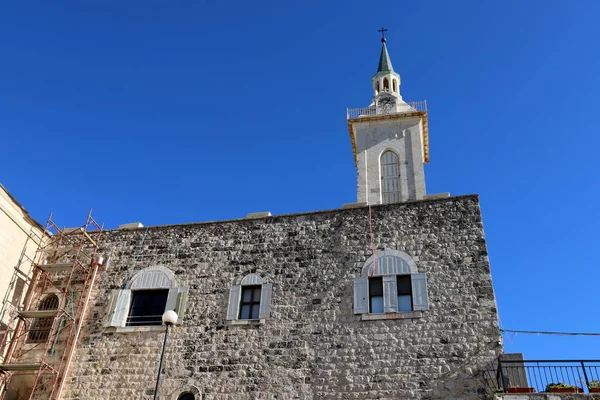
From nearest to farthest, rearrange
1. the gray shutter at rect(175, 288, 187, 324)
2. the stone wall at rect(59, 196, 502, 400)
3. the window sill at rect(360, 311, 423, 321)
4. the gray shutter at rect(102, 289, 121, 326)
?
the stone wall at rect(59, 196, 502, 400) < the window sill at rect(360, 311, 423, 321) < the gray shutter at rect(175, 288, 187, 324) < the gray shutter at rect(102, 289, 121, 326)

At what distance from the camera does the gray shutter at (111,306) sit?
48.8 feet

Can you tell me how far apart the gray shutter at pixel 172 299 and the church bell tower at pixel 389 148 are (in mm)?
10583

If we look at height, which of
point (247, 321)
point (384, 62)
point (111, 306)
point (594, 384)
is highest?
point (384, 62)

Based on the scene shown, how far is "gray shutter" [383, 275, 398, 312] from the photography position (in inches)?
531

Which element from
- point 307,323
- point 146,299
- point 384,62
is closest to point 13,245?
point 146,299

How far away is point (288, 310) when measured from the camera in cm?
1400

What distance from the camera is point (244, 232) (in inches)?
617

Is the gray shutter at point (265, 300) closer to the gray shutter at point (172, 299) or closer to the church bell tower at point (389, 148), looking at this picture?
the gray shutter at point (172, 299)

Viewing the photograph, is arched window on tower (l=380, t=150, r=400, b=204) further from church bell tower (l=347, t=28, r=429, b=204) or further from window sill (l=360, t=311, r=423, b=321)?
window sill (l=360, t=311, r=423, b=321)

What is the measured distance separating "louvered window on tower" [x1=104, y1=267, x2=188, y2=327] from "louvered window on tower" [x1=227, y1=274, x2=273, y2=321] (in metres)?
1.39

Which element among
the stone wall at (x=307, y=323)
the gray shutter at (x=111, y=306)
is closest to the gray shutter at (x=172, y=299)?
the stone wall at (x=307, y=323)

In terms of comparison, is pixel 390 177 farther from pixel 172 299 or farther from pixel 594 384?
pixel 594 384

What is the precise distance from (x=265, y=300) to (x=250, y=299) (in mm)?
484

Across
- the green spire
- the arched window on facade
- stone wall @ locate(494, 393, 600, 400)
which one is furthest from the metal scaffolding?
the green spire
